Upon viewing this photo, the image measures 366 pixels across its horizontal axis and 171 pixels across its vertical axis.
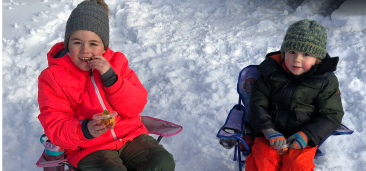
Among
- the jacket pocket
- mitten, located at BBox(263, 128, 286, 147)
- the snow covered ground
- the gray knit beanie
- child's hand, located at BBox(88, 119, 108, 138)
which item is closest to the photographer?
child's hand, located at BBox(88, 119, 108, 138)

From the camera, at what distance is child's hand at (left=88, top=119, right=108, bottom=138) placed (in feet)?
6.82

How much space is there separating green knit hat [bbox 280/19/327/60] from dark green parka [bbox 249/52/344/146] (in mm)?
143

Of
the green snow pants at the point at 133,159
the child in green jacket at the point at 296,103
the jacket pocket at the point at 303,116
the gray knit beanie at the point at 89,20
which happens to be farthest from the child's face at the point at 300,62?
the gray knit beanie at the point at 89,20

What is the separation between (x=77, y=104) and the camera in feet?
7.88

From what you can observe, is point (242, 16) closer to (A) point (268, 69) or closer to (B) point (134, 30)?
(B) point (134, 30)

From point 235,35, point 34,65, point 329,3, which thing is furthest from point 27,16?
point 329,3

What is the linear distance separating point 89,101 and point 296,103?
174 centimetres

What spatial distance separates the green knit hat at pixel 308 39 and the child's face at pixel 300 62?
0.20 ft

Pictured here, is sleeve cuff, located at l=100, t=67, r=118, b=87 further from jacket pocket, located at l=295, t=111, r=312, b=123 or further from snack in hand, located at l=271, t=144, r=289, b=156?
jacket pocket, located at l=295, t=111, r=312, b=123

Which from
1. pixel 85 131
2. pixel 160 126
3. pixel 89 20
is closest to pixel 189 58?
pixel 160 126

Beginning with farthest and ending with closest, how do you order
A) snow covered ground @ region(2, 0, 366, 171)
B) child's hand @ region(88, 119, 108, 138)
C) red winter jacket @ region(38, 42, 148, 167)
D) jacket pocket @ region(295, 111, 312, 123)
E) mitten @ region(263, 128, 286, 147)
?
1. snow covered ground @ region(2, 0, 366, 171)
2. jacket pocket @ region(295, 111, 312, 123)
3. mitten @ region(263, 128, 286, 147)
4. red winter jacket @ region(38, 42, 148, 167)
5. child's hand @ region(88, 119, 108, 138)

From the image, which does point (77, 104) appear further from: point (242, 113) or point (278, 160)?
point (278, 160)

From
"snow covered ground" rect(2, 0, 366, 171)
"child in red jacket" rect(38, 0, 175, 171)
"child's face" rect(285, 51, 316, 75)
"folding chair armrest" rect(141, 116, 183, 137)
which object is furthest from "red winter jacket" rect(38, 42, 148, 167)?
"child's face" rect(285, 51, 316, 75)

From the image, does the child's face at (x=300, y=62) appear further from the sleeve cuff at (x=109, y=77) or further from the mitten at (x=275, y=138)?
the sleeve cuff at (x=109, y=77)
